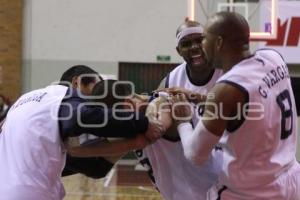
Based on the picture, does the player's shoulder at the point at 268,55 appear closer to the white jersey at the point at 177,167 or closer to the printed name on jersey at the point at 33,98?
the white jersey at the point at 177,167

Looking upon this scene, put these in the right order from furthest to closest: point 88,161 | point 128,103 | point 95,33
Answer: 1. point 95,33
2. point 88,161
3. point 128,103

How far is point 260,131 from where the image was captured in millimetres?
2707

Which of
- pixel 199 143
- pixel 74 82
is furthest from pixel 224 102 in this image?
pixel 74 82

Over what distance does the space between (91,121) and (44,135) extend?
258 millimetres

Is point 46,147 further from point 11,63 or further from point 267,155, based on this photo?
point 11,63

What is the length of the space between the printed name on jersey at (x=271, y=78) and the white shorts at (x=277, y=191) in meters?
0.48

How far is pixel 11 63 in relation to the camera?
606 inches

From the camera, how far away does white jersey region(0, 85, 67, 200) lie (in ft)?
9.09

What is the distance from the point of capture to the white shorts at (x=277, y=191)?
9.38 feet

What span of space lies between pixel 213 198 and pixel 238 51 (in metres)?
0.85

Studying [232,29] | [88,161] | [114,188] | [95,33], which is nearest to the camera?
[232,29]

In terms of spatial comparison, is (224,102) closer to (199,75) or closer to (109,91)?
(109,91)

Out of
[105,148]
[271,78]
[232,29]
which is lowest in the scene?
[105,148]

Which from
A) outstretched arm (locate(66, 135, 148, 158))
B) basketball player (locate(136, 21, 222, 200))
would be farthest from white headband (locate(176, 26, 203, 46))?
outstretched arm (locate(66, 135, 148, 158))
